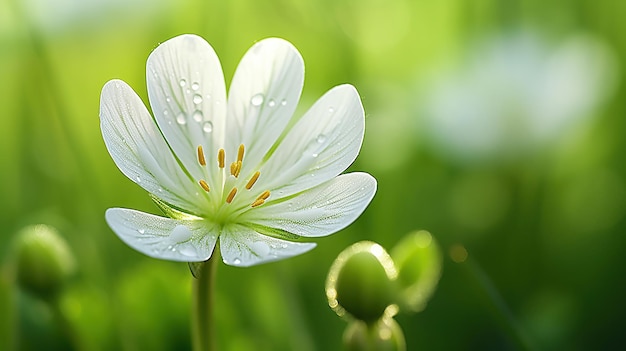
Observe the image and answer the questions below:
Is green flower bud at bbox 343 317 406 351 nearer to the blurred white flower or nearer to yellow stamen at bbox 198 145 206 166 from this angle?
yellow stamen at bbox 198 145 206 166

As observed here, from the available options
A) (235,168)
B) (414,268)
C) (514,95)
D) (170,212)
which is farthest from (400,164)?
(170,212)

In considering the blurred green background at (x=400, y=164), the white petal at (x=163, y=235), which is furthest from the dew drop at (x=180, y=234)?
the blurred green background at (x=400, y=164)

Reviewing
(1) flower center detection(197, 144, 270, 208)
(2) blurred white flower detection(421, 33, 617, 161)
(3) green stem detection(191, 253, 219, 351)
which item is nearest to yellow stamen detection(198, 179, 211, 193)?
(1) flower center detection(197, 144, 270, 208)

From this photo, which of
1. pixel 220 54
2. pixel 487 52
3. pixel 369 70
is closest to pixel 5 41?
pixel 220 54

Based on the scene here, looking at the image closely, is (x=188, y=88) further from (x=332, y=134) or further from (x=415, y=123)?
(x=415, y=123)

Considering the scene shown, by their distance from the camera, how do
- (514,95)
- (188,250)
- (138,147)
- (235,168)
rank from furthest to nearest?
(514,95) < (235,168) < (138,147) < (188,250)

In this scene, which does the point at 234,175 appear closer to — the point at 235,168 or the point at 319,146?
the point at 235,168

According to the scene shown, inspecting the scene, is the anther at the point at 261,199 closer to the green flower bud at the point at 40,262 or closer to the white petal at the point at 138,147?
the white petal at the point at 138,147
